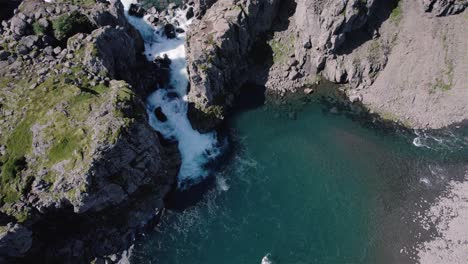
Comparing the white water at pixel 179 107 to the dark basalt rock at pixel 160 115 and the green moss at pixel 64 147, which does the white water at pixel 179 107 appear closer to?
the dark basalt rock at pixel 160 115

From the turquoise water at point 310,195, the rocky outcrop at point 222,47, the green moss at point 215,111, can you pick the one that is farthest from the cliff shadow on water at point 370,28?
the green moss at point 215,111

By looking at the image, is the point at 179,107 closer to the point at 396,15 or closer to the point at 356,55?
the point at 356,55

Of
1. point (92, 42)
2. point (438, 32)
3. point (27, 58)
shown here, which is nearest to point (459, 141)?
point (438, 32)

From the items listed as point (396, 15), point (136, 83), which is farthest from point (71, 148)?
point (396, 15)

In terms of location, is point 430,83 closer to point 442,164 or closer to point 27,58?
point 442,164

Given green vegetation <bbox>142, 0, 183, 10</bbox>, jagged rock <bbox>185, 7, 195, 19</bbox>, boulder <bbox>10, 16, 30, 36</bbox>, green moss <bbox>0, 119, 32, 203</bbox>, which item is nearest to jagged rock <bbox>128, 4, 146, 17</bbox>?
green vegetation <bbox>142, 0, 183, 10</bbox>

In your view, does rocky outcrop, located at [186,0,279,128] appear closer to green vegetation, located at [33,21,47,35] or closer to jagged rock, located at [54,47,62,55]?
jagged rock, located at [54,47,62,55]
